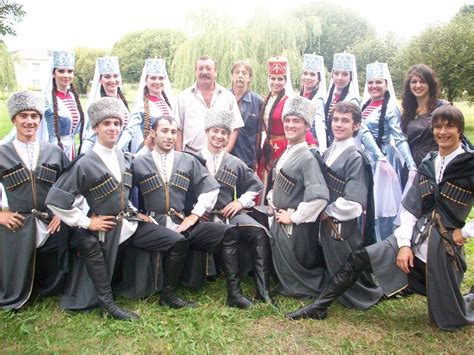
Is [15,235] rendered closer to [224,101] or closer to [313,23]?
[224,101]

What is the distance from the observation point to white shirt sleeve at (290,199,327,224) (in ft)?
13.3

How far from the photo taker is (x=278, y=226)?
4.38 metres

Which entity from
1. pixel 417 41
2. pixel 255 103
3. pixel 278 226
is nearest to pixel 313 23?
pixel 417 41

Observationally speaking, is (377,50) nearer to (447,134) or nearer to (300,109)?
(300,109)

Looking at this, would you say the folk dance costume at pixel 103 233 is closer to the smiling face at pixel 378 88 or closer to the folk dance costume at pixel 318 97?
the folk dance costume at pixel 318 97

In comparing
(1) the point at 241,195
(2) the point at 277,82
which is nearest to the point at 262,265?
(1) the point at 241,195

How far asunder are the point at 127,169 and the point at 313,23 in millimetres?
16324

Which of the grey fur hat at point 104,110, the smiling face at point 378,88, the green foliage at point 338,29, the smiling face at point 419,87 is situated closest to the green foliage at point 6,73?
the grey fur hat at point 104,110

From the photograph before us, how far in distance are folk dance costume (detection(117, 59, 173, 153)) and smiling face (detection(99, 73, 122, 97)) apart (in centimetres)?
26

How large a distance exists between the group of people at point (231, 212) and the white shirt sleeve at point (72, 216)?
1 cm

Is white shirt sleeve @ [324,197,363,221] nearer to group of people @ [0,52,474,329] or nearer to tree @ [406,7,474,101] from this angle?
group of people @ [0,52,474,329]

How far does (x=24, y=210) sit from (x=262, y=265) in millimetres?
1978

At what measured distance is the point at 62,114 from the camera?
16.2ft

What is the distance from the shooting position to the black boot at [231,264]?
415cm
